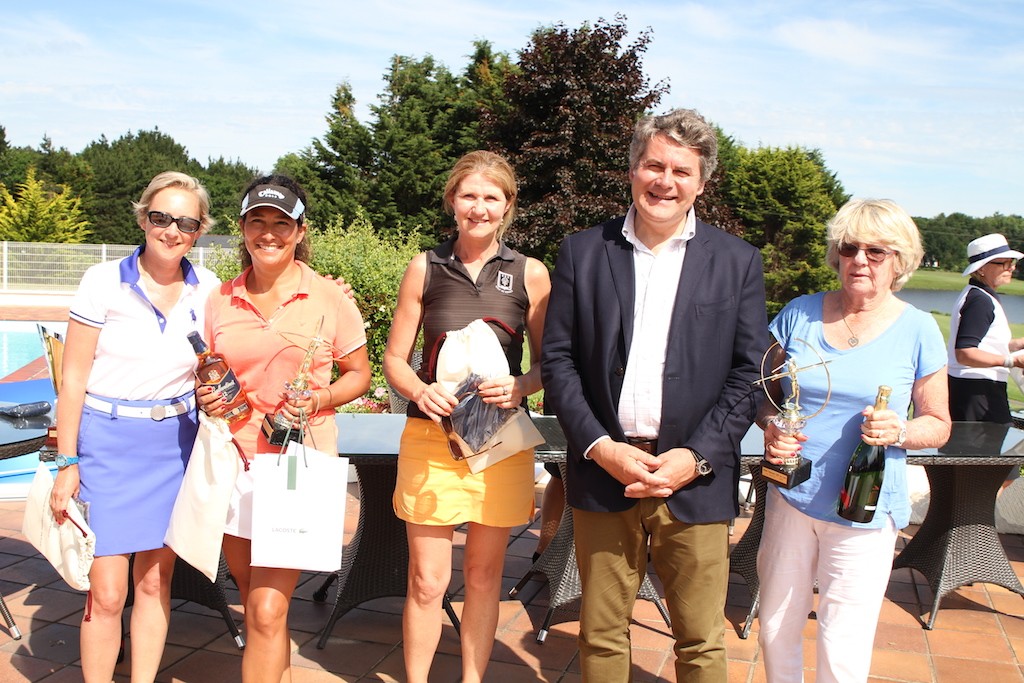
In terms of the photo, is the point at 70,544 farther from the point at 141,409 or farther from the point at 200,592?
the point at 200,592

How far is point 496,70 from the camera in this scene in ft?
91.5

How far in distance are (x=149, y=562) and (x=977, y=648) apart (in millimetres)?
3372

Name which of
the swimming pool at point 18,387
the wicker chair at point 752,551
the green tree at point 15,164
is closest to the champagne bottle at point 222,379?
the swimming pool at point 18,387

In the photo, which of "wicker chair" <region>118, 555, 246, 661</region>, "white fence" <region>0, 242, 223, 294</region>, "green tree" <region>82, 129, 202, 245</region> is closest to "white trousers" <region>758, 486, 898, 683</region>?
"wicker chair" <region>118, 555, 246, 661</region>

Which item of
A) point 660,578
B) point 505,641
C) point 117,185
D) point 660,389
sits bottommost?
point 505,641

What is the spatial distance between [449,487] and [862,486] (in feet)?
4.11

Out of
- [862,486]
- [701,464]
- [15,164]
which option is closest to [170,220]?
[701,464]

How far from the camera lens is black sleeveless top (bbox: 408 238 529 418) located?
2756mm

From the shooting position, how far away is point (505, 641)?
364 centimetres

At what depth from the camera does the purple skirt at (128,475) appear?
2693 millimetres

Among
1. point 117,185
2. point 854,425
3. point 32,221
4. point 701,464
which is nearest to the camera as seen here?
point 701,464

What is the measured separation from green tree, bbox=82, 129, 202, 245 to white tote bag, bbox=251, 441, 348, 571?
4256 cm

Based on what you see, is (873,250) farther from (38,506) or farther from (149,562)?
(38,506)

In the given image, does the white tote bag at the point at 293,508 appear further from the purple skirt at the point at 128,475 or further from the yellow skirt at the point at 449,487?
the purple skirt at the point at 128,475
